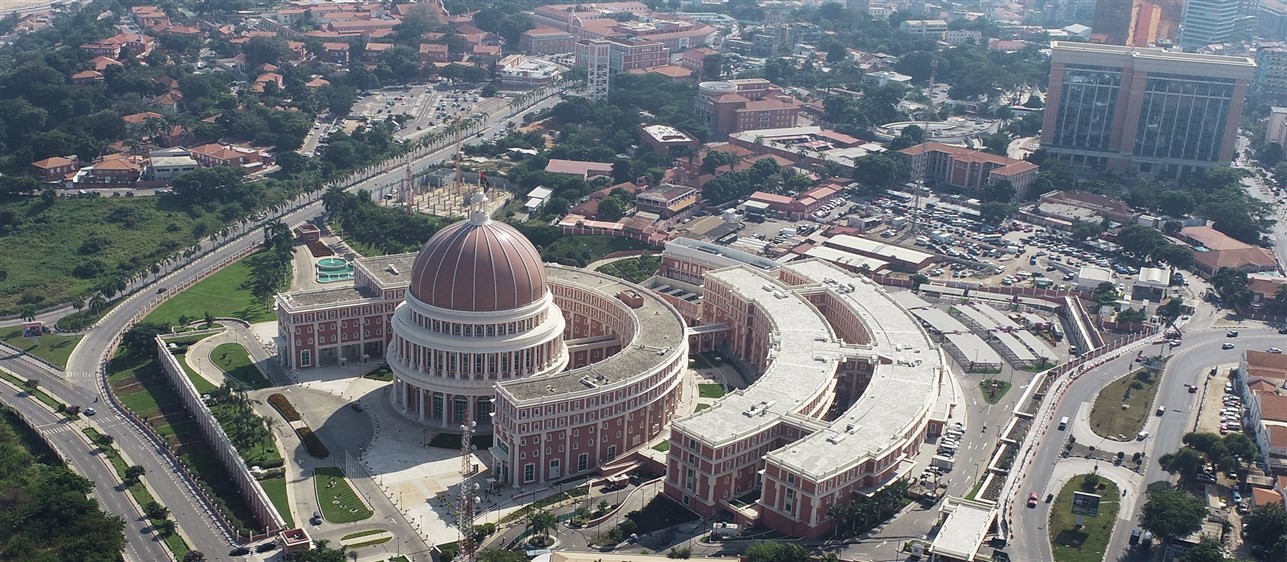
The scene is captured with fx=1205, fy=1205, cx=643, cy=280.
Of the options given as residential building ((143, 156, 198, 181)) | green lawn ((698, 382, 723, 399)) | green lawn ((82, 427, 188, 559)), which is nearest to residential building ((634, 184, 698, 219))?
green lawn ((698, 382, 723, 399))

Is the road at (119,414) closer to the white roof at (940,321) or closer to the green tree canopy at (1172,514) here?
the green tree canopy at (1172,514)

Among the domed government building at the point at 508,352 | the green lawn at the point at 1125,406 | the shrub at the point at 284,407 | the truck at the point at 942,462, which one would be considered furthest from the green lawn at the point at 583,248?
the green lawn at the point at 1125,406

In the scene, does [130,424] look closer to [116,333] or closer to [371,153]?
[116,333]

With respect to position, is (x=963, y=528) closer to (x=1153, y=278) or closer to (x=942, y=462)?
(x=942, y=462)

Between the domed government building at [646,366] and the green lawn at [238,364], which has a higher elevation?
the domed government building at [646,366]

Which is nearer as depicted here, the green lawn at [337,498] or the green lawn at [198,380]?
the green lawn at [337,498]

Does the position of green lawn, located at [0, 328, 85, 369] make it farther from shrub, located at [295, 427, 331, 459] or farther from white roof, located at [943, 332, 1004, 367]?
white roof, located at [943, 332, 1004, 367]

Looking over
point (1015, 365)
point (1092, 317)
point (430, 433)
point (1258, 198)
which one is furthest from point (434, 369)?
point (1258, 198)
